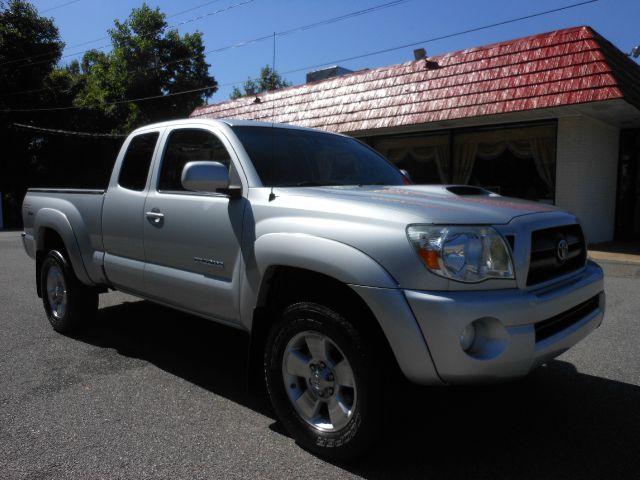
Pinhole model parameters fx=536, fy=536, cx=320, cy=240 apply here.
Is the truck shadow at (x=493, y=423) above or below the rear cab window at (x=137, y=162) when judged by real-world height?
below

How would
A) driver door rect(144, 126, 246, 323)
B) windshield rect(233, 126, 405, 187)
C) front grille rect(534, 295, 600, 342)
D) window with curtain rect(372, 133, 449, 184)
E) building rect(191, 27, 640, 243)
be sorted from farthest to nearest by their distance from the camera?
window with curtain rect(372, 133, 449, 184)
building rect(191, 27, 640, 243)
windshield rect(233, 126, 405, 187)
driver door rect(144, 126, 246, 323)
front grille rect(534, 295, 600, 342)

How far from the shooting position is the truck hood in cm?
258

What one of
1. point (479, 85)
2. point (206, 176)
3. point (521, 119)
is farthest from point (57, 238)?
point (521, 119)

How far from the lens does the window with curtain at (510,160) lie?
12.1 m

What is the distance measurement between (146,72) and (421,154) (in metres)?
28.1

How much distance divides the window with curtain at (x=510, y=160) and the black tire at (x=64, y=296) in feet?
33.8

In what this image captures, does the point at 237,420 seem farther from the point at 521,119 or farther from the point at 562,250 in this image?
the point at 521,119

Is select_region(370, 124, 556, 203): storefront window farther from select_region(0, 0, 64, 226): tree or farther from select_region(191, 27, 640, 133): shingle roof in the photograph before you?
select_region(0, 0, 64, 226): tree

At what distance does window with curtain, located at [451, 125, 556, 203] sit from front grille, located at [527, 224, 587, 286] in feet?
31.5

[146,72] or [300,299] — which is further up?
[146,72]

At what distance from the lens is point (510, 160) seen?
12.8m

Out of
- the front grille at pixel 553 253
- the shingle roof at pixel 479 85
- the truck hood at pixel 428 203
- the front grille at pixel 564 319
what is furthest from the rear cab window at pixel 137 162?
the shingle roof at pixel 479 85

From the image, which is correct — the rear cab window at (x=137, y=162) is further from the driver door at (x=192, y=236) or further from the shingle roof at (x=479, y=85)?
the shingle roof at (x=479, y=85)

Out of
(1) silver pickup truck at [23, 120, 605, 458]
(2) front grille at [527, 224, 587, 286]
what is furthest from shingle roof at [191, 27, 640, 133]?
(1) silver pickup truck at [23, 120, 605, 458]
